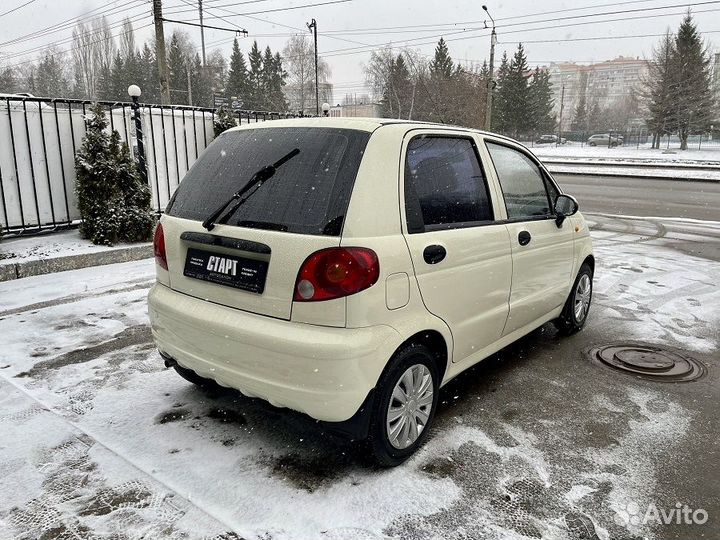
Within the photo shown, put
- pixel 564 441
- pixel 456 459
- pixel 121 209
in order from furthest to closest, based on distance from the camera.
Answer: pixel 121 209
pixel 564 441
pixel 456 459

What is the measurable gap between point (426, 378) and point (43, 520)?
1910 mm

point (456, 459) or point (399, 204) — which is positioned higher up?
point (399, 204)

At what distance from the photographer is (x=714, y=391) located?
12.3 feet

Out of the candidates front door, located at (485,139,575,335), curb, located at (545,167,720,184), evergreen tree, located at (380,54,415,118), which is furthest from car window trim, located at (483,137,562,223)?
evergreen tree, located at (380,54,415,118)

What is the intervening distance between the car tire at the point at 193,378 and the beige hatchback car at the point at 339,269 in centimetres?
4

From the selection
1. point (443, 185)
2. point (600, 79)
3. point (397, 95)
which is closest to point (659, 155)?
point (397, 95)

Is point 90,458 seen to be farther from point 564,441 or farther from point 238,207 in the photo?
point 564,441

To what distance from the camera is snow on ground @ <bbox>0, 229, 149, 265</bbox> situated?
21.0 feet

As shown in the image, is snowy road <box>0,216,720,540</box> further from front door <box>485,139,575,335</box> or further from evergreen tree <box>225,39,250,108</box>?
evergreen tree <box>225,39,250,108</box>

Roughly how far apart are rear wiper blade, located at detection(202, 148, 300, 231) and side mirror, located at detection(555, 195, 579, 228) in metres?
2.40

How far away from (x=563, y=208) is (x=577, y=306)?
1083mm

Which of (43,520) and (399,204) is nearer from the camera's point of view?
(43,520)

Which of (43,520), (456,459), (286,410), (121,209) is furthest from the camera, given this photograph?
(121,209)

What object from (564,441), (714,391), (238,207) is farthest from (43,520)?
(714,391)
